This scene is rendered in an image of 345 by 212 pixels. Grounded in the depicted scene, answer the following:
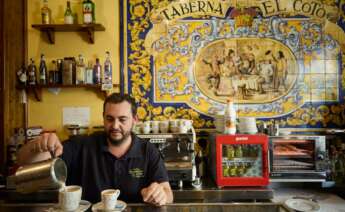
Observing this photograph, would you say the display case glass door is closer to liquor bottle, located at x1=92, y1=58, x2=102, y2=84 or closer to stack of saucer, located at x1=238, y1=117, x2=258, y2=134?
stack of saucer, located at x1=238, y1=117, x2=258, y2=134

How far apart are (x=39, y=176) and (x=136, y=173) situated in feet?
2.41

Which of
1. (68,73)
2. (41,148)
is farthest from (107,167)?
(68,73)

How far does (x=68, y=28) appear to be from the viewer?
315cm

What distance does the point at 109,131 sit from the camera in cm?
199

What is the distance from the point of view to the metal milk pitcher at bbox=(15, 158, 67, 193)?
1312 millimetres

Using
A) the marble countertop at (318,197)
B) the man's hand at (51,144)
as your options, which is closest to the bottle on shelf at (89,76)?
the man's hand at (51,144)

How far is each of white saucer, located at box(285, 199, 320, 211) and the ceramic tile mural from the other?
3.13 feet

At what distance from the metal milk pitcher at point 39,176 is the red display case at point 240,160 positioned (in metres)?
1.57

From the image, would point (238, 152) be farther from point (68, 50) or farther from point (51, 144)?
point (68, 50)

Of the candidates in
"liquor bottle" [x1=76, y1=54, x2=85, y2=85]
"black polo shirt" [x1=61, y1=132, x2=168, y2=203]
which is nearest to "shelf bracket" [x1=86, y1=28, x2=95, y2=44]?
"liquor bottle" [x1=76, y1=54, x2=85, y2=85]

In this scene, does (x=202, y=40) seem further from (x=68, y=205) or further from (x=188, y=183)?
(x=68, y=205)

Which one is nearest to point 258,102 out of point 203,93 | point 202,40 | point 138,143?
point 203,93

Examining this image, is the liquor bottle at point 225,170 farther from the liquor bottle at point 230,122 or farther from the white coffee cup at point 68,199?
the white coffee cup at point 68,199

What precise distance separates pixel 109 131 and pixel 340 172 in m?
2.25
